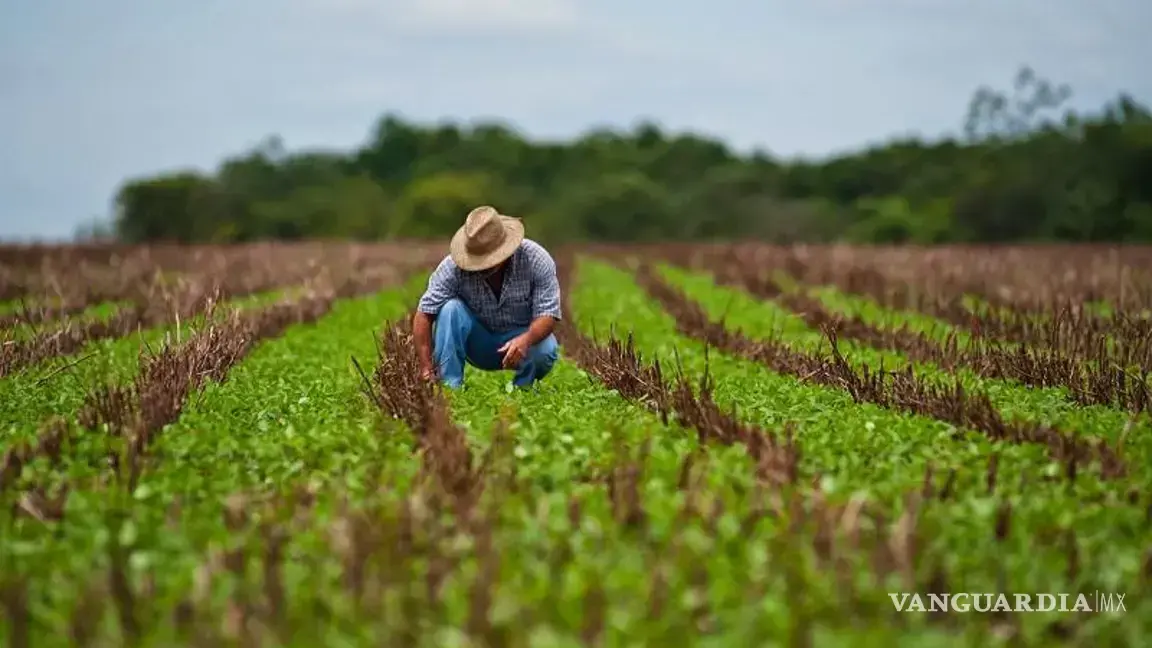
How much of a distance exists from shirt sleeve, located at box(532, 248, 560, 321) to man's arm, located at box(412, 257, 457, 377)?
54 cm

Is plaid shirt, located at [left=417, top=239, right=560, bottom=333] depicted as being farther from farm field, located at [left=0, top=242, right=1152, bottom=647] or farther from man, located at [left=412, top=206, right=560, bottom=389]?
farm field, located at [left=0, top=242, right=1152, bottom=647]

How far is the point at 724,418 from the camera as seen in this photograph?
5.93m

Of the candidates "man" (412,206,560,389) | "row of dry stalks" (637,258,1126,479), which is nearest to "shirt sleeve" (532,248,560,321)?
"man" (412,206,560,389)

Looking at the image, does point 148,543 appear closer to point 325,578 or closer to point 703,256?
point 325,578

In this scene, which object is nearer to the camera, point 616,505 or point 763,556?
point 763,556

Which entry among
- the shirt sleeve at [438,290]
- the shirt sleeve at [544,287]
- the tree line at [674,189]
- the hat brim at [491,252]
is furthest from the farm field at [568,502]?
the tree line at [674,189]

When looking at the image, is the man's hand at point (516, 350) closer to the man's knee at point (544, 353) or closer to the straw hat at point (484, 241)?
the man's knee at point (544, 353)

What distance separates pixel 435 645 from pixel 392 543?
2.05 ft

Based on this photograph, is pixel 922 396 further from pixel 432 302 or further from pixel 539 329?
pixel 432 302

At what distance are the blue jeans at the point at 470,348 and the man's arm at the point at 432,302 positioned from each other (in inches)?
2.3

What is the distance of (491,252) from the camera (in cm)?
773

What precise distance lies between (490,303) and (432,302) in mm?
370

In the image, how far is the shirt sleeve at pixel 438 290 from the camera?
26.3 ft

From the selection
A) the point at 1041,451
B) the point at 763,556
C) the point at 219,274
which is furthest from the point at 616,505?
the point at 219,274
